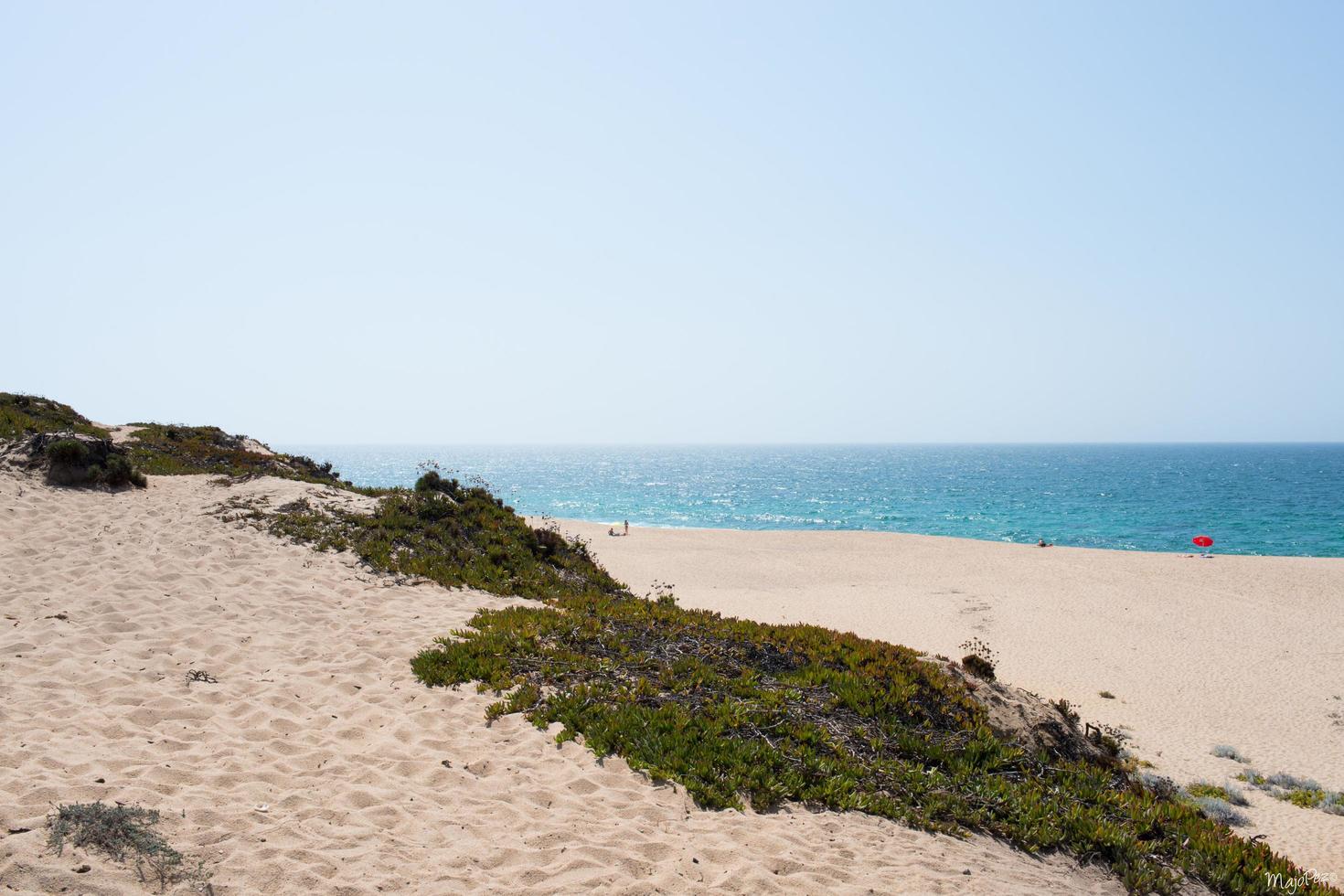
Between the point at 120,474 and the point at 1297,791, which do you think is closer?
the point at 1297,791

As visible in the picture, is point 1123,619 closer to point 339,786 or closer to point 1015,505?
point 339,786

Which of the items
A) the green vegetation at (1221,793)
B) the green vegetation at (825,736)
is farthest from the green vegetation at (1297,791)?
the green vegetation at (825,736)

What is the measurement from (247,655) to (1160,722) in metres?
19.7

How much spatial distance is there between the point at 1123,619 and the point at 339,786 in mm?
30343

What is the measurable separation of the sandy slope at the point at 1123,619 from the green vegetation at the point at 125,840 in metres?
13.7

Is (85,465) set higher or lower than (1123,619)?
higher

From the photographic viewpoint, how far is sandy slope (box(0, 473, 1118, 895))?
5.59 metres

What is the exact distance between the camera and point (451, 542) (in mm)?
17312

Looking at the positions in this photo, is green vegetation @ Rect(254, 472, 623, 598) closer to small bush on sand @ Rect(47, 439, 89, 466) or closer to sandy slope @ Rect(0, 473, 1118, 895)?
sandy slope @ Rect(0, 473, 1118, 895)

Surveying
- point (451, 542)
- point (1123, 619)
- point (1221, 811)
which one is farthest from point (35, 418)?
point (1123, 619)

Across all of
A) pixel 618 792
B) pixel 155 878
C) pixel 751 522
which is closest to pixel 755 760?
pixel 618 792

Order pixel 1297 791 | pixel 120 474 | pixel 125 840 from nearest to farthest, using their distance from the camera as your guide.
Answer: pixel 125 840 → pixel 1297 791 → pixel 120 474

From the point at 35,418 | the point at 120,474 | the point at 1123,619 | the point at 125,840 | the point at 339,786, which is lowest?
the point at 1123,619

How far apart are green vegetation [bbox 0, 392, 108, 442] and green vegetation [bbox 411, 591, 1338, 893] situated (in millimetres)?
20371
